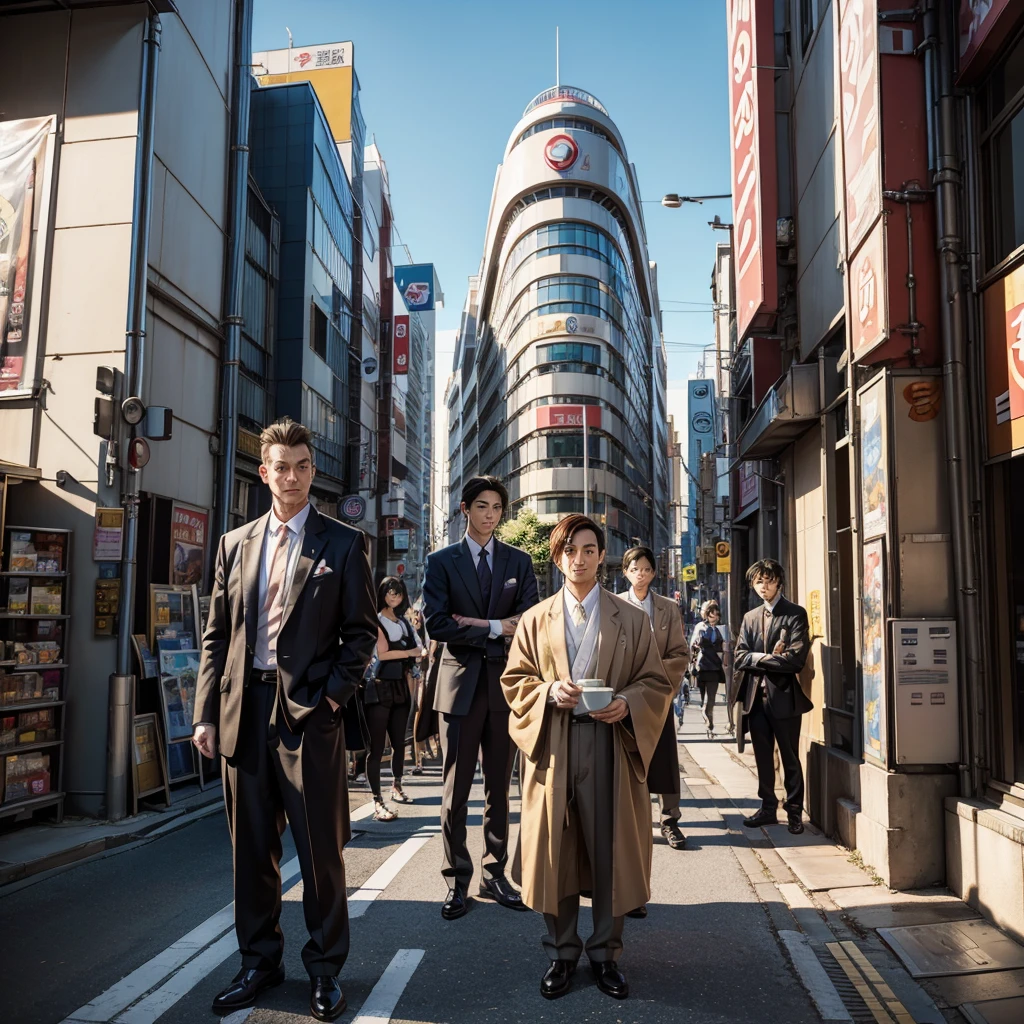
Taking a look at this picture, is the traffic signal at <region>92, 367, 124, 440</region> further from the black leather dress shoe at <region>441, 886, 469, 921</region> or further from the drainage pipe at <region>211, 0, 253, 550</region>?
the black leather dress shoe at <region>441, 886, 469, 921</region>

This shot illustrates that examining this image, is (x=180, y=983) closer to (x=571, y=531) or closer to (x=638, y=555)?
(x=571, y=531)

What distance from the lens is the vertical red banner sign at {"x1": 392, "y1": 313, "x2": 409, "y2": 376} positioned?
140 feet

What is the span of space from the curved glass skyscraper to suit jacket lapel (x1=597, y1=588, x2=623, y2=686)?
5893 centimetres

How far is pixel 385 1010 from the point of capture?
365 centimetres

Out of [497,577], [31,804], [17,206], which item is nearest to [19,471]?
[31,804]

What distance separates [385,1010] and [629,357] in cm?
7287

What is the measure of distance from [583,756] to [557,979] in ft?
2.98

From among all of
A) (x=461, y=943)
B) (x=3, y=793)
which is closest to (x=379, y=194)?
(x=3, y=793)

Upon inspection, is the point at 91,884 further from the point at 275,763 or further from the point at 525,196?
the point at 525,196

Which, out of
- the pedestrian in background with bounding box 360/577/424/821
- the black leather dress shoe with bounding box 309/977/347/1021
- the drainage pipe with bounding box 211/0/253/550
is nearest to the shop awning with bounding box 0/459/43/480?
the pedestrian in background with bounding box 360/577/424/821

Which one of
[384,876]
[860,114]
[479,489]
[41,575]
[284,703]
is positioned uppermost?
[860,114]

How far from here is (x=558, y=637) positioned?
165 inches

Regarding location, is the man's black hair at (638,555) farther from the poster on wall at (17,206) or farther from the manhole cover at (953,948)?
the poster on wall at (17,206)

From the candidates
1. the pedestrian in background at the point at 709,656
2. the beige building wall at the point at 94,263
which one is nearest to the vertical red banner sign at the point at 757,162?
the pedestrian in background at the point at 709,656
